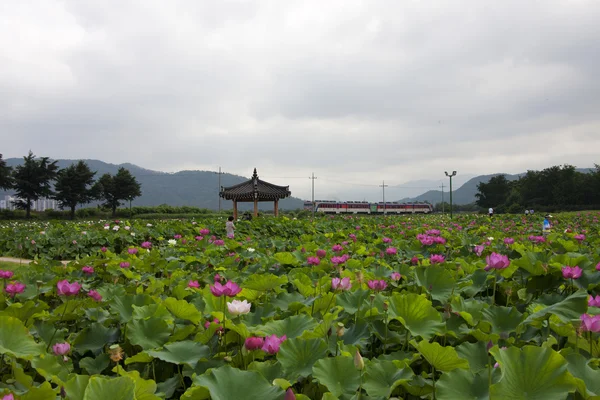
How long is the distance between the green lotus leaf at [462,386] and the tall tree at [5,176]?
4572 cm

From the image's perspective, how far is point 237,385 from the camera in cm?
111

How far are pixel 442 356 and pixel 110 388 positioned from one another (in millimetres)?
955

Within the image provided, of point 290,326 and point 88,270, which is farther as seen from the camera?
point 88,270

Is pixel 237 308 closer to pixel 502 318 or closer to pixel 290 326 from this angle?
pixel 290 326

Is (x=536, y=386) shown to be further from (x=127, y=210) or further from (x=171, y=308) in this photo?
(x=127, y=210)

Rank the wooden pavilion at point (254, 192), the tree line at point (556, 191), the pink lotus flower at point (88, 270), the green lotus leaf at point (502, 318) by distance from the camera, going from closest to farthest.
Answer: the green lotus leaf at point (502, 318)
the pink lotus flower at point (88, 270)
the wooden pavilion at point (254, 192)
the tree line at point (556, 191)

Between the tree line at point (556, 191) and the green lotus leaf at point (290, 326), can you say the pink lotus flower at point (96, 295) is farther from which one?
the tree line at point (556, 191)

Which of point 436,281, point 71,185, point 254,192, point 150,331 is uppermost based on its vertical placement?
point 71,185

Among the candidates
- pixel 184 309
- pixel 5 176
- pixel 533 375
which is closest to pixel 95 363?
pixel 184 309

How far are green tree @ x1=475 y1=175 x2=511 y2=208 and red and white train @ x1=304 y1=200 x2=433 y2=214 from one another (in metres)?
19.5

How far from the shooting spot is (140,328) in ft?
5.46

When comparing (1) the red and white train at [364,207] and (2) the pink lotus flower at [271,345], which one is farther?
(1) the red and white train at [364,207]

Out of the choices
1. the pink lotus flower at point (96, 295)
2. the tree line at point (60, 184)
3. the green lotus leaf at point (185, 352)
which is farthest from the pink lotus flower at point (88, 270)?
the tree line at point (60, 184)

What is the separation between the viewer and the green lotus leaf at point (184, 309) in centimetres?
175
